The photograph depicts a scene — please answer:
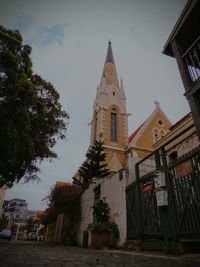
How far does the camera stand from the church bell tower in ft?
68.1

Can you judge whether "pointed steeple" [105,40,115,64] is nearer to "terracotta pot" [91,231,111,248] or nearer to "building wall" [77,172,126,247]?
"building wall" [77,172,126,247]

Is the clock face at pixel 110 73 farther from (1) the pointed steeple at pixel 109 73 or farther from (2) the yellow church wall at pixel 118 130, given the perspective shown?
(2) the yellow church wall at pixel 118 130

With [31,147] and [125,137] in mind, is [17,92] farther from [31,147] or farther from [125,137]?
[125,137]

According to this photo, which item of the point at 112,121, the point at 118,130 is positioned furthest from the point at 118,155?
the point at 112,121

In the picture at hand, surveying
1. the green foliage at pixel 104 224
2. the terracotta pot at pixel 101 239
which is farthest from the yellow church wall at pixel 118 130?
the terracotta pot at pixel 101 239

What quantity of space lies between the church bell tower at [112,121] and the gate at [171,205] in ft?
43.8

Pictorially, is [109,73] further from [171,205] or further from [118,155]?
[171,205]

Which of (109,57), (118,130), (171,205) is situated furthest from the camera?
(109,57)

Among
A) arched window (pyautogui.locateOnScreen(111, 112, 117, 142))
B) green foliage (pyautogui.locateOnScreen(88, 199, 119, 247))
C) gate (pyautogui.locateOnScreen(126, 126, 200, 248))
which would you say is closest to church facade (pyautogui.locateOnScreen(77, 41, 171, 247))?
arched window (pyautogui.locateOnScreen(111, 112, 117, 142))

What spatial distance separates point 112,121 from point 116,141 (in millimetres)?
3596

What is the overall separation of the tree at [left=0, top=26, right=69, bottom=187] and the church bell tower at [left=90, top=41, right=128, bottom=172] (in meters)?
9.32

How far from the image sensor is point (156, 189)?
510cm

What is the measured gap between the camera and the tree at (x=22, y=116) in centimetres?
872

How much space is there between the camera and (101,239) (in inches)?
269
